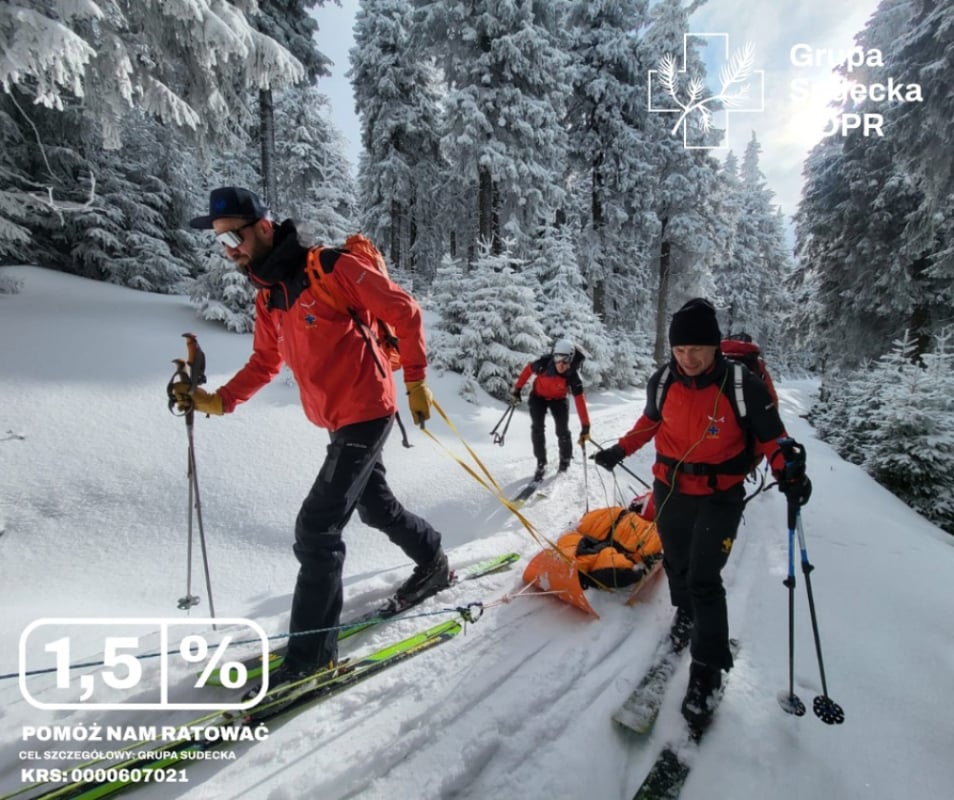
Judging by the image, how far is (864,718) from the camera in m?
2.73

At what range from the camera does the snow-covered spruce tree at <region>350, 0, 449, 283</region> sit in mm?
21344

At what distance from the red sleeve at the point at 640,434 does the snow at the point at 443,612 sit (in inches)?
54.8

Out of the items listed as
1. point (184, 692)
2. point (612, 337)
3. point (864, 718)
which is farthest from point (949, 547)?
point (612, 337)

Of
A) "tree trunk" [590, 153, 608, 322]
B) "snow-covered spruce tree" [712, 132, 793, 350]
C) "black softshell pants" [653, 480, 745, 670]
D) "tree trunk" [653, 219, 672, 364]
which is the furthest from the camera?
"snow-covered spruce tree" [712, 132, 793, 350]

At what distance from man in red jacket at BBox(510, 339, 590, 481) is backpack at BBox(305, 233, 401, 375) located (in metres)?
4.11

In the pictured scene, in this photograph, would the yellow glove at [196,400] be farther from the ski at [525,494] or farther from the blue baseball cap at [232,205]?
the ski at [525,494]

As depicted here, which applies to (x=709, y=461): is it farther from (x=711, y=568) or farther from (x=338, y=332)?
(x=338, y=332)

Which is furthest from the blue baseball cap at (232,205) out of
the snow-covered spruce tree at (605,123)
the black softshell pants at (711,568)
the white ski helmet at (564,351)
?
the snow-covered spruce tree at (605,123)

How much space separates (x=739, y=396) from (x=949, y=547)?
5.58 m

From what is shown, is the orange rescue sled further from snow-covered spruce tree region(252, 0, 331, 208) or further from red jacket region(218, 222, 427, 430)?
snow-covered spruce tree region(252, 0, 331, 208)

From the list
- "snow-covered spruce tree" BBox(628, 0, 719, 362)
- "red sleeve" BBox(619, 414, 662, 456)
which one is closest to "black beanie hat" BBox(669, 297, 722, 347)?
"red sleeve" BBox(619, 414, 662, 456)

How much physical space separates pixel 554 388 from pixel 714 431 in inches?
172

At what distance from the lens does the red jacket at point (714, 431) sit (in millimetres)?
2707

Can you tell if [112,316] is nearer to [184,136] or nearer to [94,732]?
[184,136]
